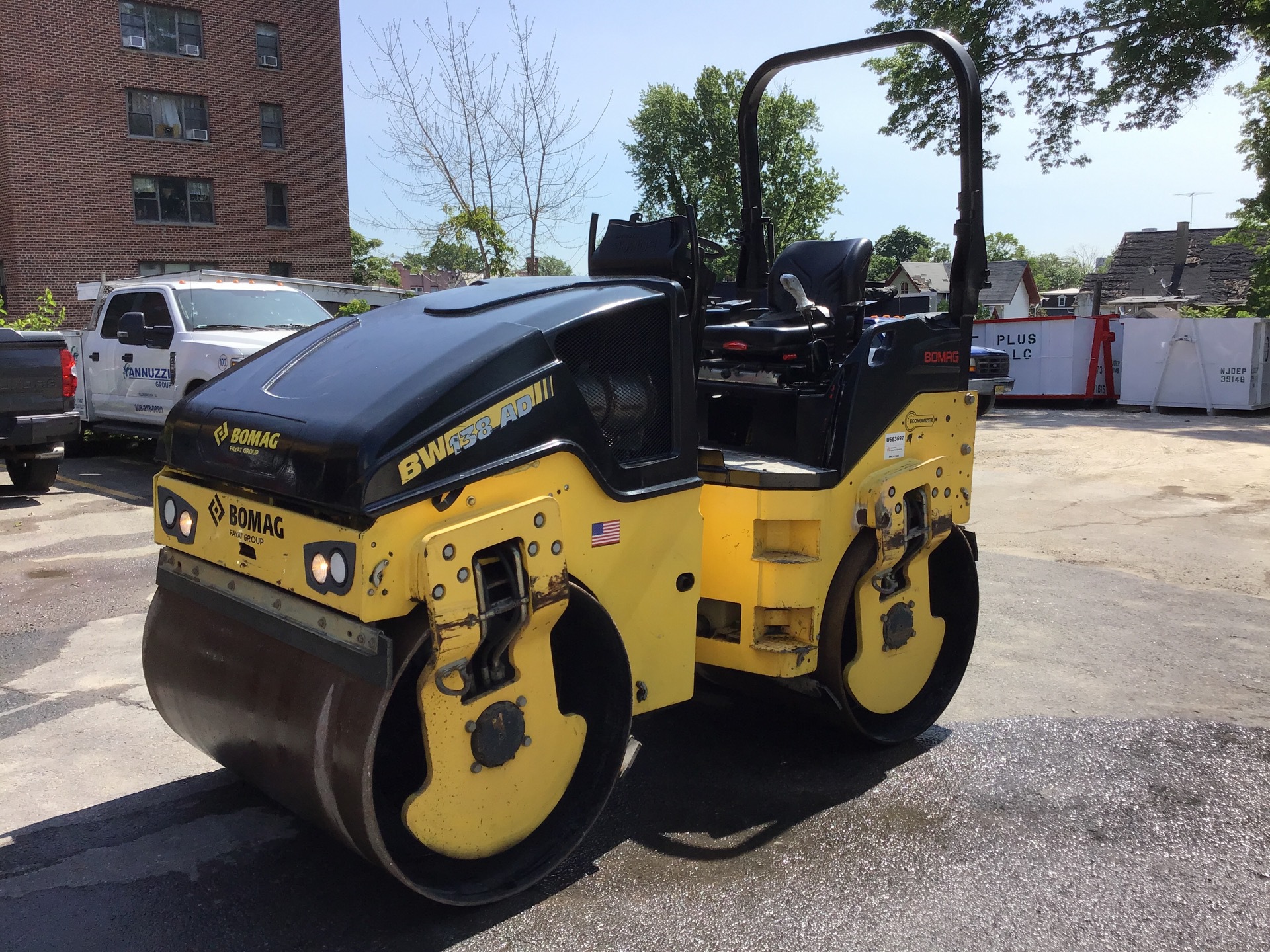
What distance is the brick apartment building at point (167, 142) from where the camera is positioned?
2712 centimetres

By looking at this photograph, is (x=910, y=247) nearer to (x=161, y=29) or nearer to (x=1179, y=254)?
(x=1179, y=254)

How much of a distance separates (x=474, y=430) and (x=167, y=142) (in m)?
30.7

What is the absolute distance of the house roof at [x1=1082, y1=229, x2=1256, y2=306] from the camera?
163 ft

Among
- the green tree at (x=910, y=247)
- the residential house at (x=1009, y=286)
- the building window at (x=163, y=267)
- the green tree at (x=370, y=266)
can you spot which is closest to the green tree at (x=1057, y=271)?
the green tree at (x=910, y=247)

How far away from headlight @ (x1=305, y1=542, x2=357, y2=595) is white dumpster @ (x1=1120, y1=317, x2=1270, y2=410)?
18467 millimetres

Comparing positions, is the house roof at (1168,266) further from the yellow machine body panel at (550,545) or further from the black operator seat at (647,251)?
the yellow machine body panel at (550,545)

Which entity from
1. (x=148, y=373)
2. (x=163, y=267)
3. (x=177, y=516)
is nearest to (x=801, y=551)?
(x=177, y=516)

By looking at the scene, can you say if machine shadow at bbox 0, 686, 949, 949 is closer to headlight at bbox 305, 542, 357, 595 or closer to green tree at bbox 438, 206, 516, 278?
headlight at bbox 305, 542, 357, 595

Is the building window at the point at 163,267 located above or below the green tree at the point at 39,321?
above

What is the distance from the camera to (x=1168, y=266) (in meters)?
54.9

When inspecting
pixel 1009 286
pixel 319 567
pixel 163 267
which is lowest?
pixel 319 567

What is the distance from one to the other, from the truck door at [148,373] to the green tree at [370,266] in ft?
136

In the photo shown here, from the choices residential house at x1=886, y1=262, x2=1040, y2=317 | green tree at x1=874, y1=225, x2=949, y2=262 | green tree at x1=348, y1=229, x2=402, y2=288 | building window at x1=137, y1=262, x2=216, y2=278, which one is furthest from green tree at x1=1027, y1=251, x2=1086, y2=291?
building window at x1=137, y1=262, x2=216, y2=278

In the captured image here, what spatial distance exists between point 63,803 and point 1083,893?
11.4 ft
